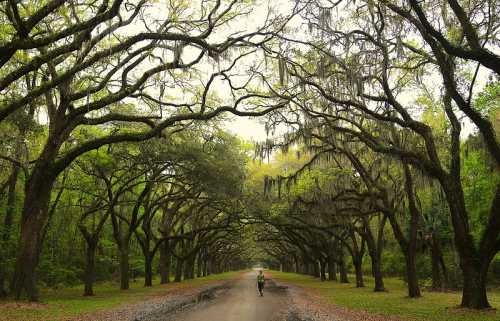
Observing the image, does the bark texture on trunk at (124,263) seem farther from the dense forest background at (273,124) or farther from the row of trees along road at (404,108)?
the row of trees along road at (404,108)

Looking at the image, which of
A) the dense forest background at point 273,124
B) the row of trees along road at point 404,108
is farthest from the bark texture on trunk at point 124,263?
the row of trees along road at point 404,108

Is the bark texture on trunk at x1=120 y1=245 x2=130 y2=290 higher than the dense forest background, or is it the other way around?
the dense forest background

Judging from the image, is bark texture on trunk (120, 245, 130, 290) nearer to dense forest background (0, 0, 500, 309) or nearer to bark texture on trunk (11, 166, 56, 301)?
dense forest background (0, 0, 500, 309)

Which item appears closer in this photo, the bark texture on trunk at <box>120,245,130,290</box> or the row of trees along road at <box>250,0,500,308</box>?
the row of trees along road at <box>250,0,500,308</box>

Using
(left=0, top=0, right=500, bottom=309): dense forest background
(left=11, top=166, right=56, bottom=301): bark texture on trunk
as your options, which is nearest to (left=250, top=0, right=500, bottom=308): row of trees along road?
(left=0, top=0, right=500, bottom=309): dense forest background

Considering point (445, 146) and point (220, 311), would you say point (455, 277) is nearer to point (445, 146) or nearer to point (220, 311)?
point (445, 146)

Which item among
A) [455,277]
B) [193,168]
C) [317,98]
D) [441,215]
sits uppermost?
[317,98]

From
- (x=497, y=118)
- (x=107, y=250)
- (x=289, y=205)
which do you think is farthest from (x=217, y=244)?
(x=497, y=118)

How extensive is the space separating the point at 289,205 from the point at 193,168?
8822 millimetres

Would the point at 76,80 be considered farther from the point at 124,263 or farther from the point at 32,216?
the point at 124,263

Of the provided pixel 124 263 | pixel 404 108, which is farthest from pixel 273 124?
pixel 124 263

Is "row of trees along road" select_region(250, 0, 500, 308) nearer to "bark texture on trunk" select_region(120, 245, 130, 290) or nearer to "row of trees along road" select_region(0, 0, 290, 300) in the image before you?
"row of trees along road" select_region(0, 0, 290, 300)

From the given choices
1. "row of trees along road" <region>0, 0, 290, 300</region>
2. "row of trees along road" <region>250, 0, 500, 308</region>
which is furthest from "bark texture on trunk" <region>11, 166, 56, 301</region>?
"row of trees along road" <region>250, 0, 500, 308</region>

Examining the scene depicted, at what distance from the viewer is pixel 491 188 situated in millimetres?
27594
